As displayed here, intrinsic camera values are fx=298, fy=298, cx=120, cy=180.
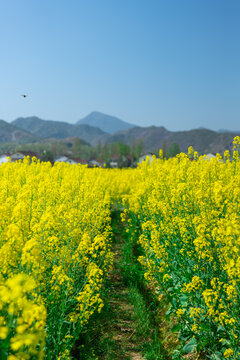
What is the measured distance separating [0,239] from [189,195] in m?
2.93

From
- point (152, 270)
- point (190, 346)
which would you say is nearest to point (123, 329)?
point (152, 270)

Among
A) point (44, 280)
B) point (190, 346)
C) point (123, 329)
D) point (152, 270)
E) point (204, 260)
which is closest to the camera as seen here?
point (44, 280)

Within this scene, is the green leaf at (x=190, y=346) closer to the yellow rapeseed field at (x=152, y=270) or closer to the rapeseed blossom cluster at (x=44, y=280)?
the yellow rapeseed field at (x=152, y=270)

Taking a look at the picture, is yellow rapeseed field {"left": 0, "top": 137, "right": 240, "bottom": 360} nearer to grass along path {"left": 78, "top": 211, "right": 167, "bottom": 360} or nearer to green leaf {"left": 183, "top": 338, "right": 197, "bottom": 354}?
green leaf {"left": 183, "top": 338, "right": 197, "bottom": 354}

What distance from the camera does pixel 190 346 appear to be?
3.51 m

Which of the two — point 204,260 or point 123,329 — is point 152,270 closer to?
point 204,260

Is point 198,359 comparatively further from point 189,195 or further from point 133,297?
point 189,195

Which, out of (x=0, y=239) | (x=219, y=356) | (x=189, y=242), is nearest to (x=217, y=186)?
(x=189, y=242)

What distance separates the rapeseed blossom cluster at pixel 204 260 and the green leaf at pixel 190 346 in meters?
0.05

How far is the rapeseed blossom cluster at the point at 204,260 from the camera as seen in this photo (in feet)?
9.54

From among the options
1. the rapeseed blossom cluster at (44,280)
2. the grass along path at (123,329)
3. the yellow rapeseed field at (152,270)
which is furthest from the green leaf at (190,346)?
the rapeseed blossom cluster at (44,280)

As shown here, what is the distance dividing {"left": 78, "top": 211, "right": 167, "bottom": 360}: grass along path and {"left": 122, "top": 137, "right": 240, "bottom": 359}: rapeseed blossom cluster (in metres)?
0.41

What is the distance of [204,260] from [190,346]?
1005 mm

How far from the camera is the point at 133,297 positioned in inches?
204
